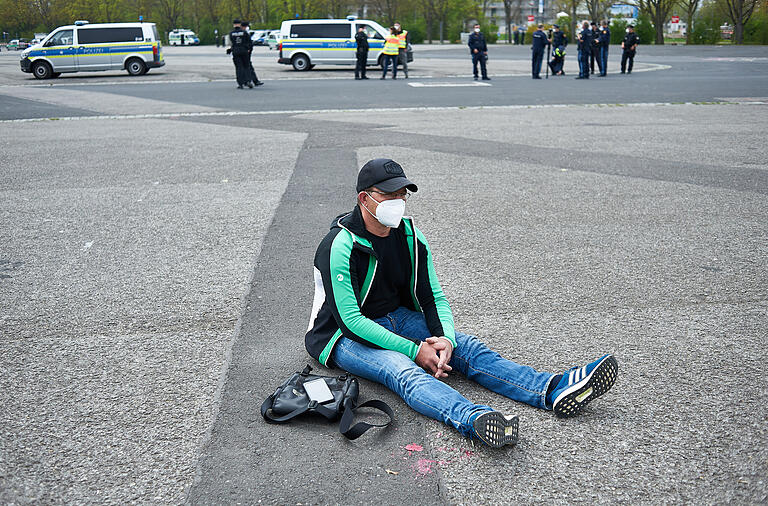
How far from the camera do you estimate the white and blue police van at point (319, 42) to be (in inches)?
1195

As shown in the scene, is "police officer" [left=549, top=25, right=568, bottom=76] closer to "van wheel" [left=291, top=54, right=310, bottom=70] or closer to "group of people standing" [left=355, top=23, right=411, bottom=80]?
"group of people standing" [left=355, top=23, right=411, bottom=80]

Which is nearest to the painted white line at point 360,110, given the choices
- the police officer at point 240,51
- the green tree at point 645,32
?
the police officer at point 240,51

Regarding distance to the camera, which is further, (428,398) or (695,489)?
(428,398)

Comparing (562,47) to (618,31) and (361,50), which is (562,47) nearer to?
(361,50)

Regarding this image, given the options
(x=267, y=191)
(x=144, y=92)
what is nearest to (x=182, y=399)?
(x=267, y=191)

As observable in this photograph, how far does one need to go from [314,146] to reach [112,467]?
8819 mm

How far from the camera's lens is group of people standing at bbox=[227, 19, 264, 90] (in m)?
21.5

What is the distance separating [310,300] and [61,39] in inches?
1101

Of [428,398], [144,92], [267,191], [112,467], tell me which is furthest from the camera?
[144,92]

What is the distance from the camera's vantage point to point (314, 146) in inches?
459

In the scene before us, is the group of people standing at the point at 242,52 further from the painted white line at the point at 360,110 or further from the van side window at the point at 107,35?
the van side window at the point at 107,35

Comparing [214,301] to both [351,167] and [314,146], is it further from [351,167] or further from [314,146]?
[314,146]

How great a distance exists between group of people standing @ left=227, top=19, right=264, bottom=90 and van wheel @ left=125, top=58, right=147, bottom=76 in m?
8.99

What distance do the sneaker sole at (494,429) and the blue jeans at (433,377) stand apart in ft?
0.31
